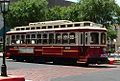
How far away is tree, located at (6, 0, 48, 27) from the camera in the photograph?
182 feet

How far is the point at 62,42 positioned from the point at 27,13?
24.8 m

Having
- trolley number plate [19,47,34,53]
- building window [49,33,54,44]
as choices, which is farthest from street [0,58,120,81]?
trolley number plate [19,47,34,53]

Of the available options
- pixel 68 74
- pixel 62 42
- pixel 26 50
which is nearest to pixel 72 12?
pixel 26 50

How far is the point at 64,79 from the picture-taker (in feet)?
66.0

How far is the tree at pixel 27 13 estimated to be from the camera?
182 ft

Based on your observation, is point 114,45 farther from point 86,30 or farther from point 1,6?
point 1,6

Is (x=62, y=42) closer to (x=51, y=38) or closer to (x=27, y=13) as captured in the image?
(x=51, y=38)

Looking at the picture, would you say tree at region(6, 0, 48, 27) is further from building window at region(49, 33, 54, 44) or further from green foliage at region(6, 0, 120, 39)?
building window at region(49, 33, 54, 44)

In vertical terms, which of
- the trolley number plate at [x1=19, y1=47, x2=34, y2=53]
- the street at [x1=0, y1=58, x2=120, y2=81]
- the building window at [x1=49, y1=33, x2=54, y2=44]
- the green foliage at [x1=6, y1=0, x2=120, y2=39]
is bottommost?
the street at [x1=0, y1=58, x2=120, y2=81]

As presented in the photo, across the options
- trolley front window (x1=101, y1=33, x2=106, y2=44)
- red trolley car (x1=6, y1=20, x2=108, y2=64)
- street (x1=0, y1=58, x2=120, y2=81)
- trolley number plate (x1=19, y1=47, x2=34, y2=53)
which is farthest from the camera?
trolley number plate (x1=19, y1=47, x2=34, y2=53)

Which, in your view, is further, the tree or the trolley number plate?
the tree

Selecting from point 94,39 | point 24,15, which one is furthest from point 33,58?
point 24,15

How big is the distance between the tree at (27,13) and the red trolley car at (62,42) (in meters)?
18.1

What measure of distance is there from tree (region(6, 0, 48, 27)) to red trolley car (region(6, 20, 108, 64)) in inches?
712
